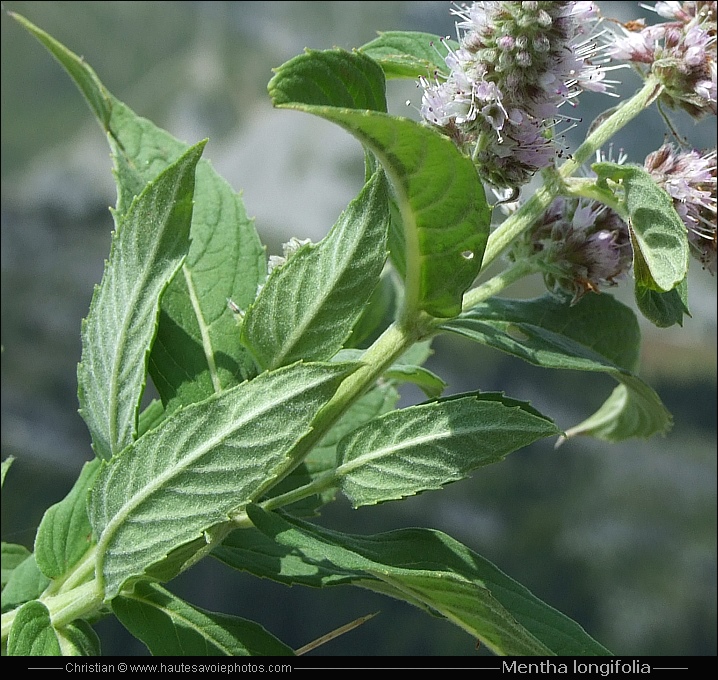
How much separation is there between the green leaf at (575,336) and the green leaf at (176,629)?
0.18 metres

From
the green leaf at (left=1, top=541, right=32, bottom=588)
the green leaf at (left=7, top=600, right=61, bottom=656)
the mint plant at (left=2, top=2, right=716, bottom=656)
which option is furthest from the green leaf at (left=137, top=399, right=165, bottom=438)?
the green leaf at (left=1, top=541, right=32, bottom=588)

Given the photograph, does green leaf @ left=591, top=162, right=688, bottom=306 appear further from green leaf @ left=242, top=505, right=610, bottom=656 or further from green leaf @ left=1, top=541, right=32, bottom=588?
green leaf @ left=1, top=541, right=32, bottom=588

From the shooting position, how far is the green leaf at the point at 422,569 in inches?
12.8

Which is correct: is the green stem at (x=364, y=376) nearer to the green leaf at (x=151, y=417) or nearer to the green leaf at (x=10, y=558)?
the green leaf at (x=151, y=417)

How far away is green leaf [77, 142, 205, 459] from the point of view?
0.36 m

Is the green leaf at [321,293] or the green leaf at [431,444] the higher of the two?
the green leaf at [321,293]

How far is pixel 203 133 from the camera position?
1282mm

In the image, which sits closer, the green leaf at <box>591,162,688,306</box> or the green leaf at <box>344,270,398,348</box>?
the green leaf at <box>591,162,688,306</box>

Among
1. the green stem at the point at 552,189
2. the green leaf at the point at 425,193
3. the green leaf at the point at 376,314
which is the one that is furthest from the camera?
the green leaf at the point at 376,314

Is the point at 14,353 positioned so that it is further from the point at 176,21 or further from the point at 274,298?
the point at 274,298

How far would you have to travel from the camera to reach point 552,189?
0.37 m

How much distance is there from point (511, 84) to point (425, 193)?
52mm

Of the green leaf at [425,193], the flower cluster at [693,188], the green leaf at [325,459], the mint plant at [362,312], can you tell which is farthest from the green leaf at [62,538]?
the flower cluster at [693,188]

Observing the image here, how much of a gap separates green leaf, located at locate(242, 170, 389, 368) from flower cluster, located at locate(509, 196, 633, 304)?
0.10m
